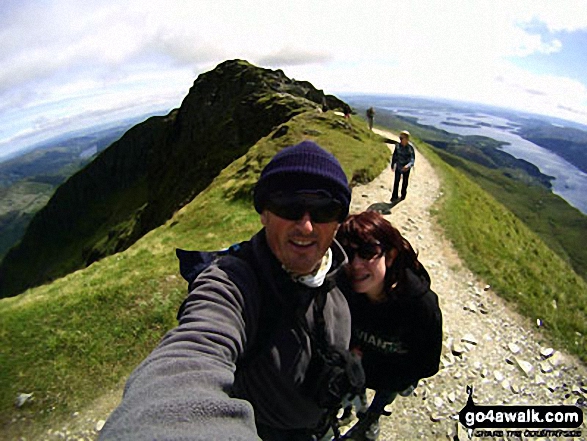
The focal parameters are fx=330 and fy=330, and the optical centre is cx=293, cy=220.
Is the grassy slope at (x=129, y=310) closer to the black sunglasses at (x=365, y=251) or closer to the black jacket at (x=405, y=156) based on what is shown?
the black jacket at (x=405, y=156)

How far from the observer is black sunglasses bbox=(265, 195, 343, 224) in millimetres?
3135

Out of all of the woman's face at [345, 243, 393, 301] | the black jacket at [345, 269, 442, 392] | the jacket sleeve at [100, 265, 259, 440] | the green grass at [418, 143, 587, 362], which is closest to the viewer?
the jacket sleeve at [100, 265, 259, 440]

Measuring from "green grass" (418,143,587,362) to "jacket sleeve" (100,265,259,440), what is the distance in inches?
458

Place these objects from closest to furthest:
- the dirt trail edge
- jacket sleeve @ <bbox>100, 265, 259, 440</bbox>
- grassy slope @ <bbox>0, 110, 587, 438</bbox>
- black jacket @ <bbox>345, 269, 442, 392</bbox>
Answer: jacket sleeve @ <bbox>100, 265, 259, 440</bbox>, black jacket @ <bbox>345, 269, 442, 392</bbox>, the dirt trail edge, grassy slope @ <bbox>0, 110, 587, 438</bbox>

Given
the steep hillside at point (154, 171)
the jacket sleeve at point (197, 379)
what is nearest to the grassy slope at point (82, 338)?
the jacket sleeve at point (197, 379)

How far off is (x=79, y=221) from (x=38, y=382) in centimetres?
12336

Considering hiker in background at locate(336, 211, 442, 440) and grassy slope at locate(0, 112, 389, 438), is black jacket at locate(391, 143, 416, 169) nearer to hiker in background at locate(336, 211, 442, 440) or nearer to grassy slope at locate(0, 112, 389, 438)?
grassy slope at locate(0, 112, 389, 438)

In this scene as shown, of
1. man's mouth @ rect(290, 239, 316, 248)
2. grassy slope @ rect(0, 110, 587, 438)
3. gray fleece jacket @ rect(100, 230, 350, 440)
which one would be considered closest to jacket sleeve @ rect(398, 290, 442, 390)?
gray fleece jacket @ rect(100, 230, 350, 440)

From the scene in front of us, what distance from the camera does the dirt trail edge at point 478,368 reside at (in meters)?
7.71

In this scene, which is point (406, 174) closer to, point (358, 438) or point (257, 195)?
point (358, 438)

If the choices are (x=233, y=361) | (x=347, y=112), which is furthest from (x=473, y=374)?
(x=347, y=112)

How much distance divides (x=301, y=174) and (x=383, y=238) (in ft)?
7.22

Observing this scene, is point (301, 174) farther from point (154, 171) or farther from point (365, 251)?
point (154, 171)

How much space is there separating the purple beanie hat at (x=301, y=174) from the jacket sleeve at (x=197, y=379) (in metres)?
0.91
